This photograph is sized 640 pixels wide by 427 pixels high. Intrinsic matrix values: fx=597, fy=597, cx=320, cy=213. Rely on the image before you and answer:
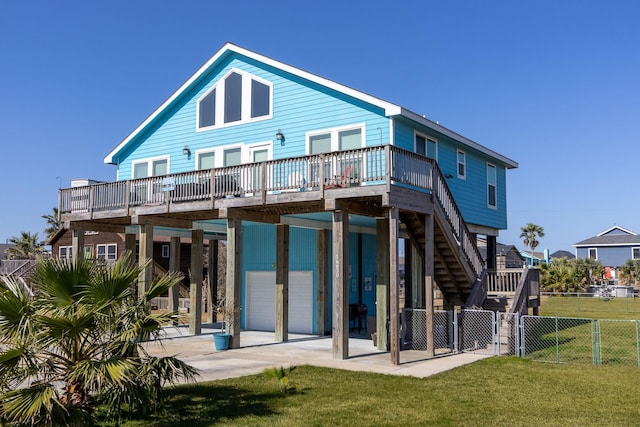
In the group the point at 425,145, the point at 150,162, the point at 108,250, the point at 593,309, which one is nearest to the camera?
the point at 425,145

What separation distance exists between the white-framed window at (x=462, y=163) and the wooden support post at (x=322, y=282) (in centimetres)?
519

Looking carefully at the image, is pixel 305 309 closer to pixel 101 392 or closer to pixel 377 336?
pixel 377 336

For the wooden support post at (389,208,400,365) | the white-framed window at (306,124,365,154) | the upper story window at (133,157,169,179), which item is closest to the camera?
the wooden support post at (389,208,400,365)

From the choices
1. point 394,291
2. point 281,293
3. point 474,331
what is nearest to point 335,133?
point 281,293

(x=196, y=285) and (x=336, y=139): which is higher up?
(x=336, y=139)

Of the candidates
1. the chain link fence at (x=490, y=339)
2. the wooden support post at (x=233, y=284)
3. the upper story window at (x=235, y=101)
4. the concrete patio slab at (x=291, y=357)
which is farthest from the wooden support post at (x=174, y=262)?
the chain link fence at (x=490, y=339)

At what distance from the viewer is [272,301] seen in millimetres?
21922

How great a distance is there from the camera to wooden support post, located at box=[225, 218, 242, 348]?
1620 cm

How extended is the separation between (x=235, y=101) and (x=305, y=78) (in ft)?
10.6

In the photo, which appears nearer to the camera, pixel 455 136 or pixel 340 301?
pixel 340 301

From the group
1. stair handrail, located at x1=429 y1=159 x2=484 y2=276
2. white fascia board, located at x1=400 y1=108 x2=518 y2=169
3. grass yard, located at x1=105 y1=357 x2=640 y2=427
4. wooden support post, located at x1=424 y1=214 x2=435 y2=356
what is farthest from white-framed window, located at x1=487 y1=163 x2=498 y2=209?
grass yard, located at x1=105 y1=357 x2=640 y2=427

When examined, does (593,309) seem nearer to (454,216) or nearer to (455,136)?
Result: (455,136)

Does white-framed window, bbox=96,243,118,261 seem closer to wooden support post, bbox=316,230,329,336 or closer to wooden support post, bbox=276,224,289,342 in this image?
wooden support post, bbox=316,230,329,336

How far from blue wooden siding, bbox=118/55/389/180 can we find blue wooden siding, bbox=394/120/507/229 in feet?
5.85
